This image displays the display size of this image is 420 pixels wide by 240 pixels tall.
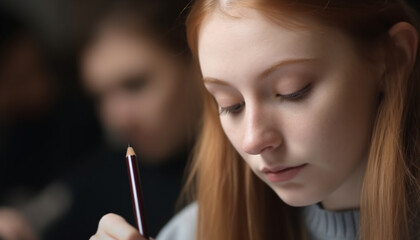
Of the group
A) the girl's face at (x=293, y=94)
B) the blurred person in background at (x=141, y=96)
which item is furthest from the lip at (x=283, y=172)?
the blurred person in background at (x=141, y=96)

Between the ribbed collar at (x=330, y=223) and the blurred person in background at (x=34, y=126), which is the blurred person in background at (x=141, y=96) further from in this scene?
the ribbed collar at (x=330, y=223)

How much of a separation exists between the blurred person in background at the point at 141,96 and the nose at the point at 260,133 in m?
0.22

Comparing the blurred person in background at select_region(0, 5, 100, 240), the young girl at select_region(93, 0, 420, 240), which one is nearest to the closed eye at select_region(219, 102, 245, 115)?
the young girl at select_region(93, 0, 420, 240)

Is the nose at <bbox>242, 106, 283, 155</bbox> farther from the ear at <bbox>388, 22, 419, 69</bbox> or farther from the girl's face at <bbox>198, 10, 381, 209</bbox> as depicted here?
the ear at <bbox>388, 22, 419, 69</bbox>

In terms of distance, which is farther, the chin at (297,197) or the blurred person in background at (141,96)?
the blurred person in background at (141,96)

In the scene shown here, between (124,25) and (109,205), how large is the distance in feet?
0.78

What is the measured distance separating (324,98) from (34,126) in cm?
40

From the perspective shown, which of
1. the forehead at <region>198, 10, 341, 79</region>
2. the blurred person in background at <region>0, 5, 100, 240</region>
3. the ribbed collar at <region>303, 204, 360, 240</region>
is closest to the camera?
the forehead at <region>198, 10, 341, 79</region>

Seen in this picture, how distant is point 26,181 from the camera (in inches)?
28.1

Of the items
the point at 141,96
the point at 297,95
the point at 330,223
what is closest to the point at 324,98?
the point at 297,95

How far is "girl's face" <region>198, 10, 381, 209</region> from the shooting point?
48 cm

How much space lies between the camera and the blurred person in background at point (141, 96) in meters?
0.72

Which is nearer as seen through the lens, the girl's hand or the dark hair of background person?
the girl's hand

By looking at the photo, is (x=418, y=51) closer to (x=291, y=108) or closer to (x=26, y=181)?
(x=291, y=108)
